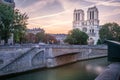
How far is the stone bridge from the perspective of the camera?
83.7 feet

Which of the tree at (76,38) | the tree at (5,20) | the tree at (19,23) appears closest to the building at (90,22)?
the tree at (76,38)

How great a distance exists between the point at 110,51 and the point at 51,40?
6606cm

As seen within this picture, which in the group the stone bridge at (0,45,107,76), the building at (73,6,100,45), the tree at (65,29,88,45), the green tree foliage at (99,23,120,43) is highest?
the building at (73,6,100,45)

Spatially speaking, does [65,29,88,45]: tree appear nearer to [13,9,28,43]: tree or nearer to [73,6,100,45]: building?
[73,6,100,45]: building

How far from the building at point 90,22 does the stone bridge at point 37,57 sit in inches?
1800

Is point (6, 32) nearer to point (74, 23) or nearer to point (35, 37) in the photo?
point (35, 37)

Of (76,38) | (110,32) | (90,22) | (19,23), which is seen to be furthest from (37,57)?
(90,22)

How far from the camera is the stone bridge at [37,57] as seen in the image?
83.7 ft

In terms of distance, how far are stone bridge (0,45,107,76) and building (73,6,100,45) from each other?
45.7m

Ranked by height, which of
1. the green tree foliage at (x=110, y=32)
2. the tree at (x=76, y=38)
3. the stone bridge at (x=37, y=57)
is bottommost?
the stone bridge at (x=37, y=57)

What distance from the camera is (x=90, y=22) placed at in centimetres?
9281

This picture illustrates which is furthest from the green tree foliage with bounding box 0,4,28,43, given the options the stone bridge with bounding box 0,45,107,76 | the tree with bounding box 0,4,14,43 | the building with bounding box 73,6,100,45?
the building with bounding box 73,6,100,45

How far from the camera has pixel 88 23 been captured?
93.9 m

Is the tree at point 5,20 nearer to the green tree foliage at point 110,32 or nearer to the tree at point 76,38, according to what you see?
the tree at point 76,38
